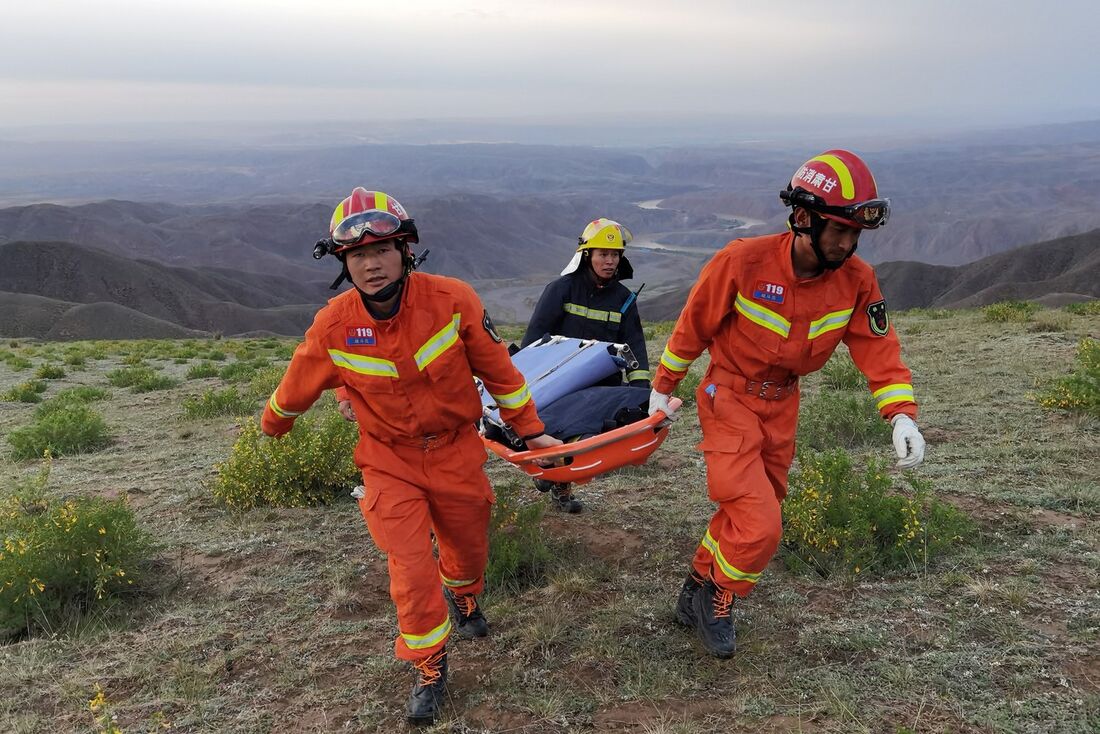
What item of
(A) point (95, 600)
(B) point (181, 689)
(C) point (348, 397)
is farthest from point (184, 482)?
(C) point (348, 397)

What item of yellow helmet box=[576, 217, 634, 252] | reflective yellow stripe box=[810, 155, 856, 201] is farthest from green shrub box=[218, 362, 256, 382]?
reflective yellow stripe box=[810, 155, 856, 201]

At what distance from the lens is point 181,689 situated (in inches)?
152

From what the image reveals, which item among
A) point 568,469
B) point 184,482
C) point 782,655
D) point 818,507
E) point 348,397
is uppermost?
point 348,397

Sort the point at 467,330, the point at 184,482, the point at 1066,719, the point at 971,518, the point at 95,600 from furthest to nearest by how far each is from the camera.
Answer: the point at 184,482
the point at 971,518
the point at 95,600
the point at 467,330
the point at 1066,719

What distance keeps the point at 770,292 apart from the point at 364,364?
2064 mm

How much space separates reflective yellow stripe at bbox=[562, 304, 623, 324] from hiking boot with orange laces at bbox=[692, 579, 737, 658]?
2.44 meters

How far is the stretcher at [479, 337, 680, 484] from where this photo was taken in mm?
4148

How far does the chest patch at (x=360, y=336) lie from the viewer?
3.60 meters

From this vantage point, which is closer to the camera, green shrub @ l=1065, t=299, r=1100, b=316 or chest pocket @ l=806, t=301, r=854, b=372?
chest pocket @ l=806, t=301, r=854, b=372

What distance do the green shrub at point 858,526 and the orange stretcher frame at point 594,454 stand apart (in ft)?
4.54

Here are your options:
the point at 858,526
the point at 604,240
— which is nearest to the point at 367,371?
the point at 604,240

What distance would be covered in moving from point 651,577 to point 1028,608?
211 centimetres

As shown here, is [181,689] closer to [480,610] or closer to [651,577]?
[480,610]

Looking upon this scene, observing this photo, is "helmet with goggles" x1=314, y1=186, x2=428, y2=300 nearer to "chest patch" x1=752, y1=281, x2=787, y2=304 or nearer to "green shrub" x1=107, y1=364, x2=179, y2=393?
"chest patch" x1=752, y1=281, x2=787, y2=304
